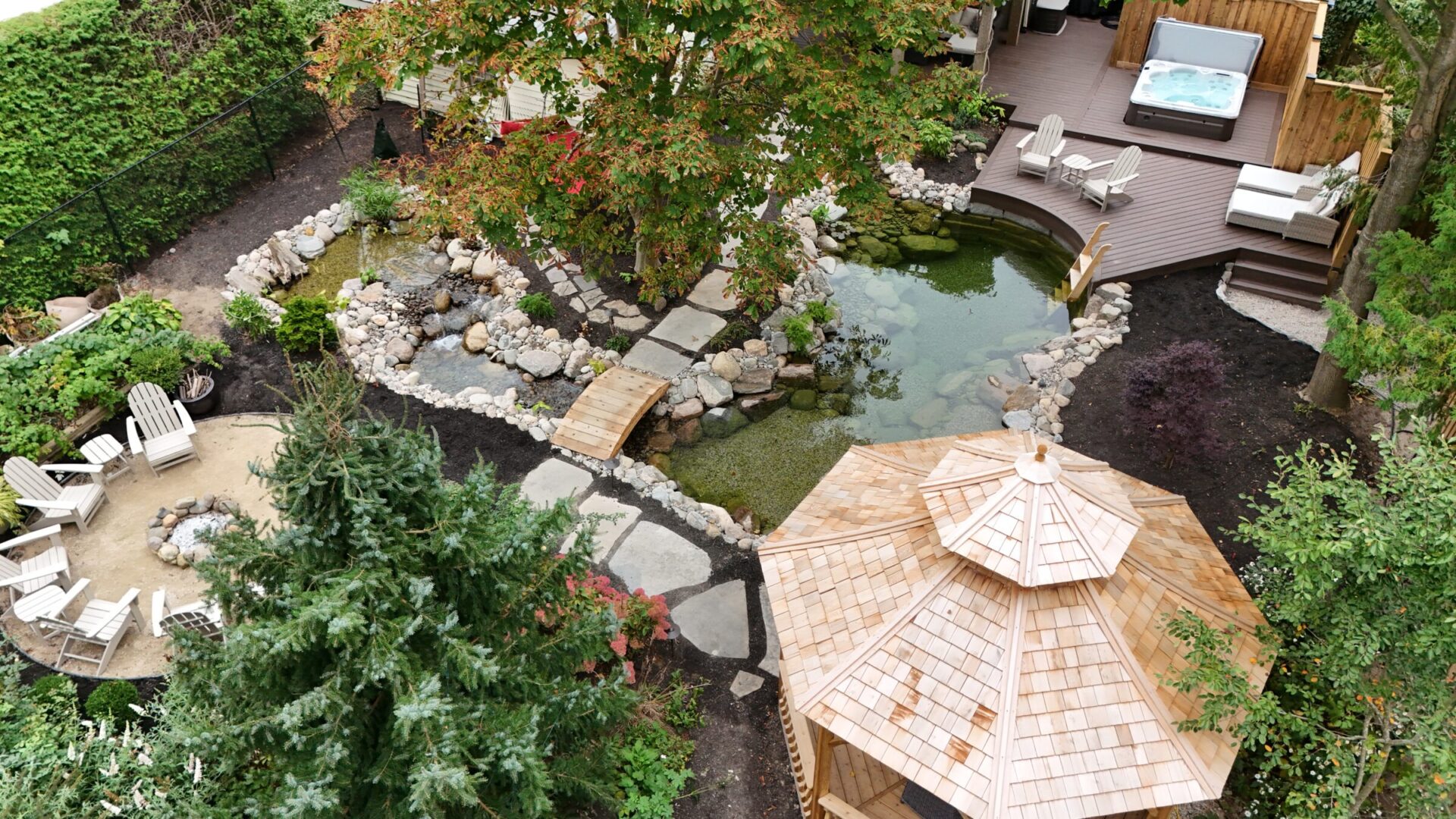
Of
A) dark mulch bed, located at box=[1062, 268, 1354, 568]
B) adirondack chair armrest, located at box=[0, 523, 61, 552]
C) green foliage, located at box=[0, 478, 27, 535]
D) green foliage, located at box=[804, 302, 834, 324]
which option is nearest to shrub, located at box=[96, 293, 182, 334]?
green foliage, located at box=[0, 478, 27, 535]

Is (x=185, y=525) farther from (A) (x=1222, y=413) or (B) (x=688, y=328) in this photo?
(A) (x=1222, y=413)

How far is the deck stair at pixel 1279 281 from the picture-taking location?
13344 millimetres

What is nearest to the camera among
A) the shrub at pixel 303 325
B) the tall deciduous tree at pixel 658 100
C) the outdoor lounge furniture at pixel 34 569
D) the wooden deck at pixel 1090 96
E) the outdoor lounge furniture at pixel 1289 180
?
the outdoor lounge furniture at pixel 34 569

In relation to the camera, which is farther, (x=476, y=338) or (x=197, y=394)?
(x=476, y=338)

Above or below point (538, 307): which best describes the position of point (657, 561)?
below

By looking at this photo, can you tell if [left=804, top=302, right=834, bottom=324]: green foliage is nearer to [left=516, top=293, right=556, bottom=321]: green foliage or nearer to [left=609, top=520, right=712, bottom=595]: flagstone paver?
[left=516, top=293, right=556, bottom=321]: green foliage

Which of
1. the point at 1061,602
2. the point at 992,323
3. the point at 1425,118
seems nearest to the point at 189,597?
the point at 1061,602

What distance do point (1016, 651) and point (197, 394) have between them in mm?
10411

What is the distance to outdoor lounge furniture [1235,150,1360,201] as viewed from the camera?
1388 cm

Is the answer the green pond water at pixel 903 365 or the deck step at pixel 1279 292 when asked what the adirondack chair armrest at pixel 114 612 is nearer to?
the green pond water at pixel 903 365

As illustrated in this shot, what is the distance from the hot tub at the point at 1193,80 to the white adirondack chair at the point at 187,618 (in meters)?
15.8

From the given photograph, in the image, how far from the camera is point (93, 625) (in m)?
9.23

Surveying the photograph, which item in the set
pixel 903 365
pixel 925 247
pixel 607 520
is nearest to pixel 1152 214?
pixel 925 247

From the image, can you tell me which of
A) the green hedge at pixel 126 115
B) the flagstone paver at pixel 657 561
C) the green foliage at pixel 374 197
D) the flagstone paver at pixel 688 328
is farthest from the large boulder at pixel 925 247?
the green hedge at pixel 126 115
